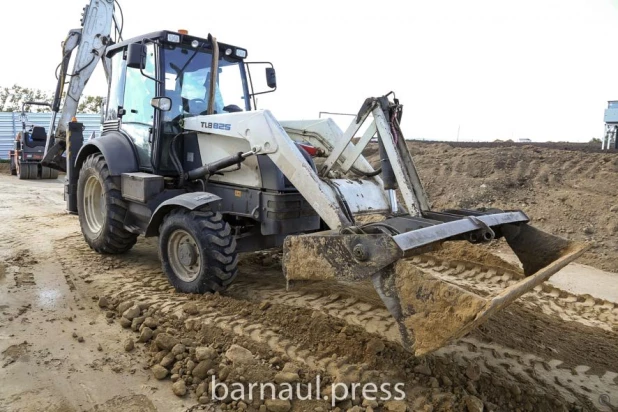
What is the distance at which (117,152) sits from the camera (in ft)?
18.7

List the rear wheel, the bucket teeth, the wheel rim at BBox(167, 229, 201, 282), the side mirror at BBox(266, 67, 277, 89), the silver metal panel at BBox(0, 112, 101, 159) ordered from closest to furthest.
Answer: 1. the bucket teeth
2. the wheel rim at BBox(167, 229, 201, 282)
3. the side mirror at BBox(266, 67, 277, 89)
4. the rear wheel
5. the silver metal panel at BBox(0, 112, 101, 159)

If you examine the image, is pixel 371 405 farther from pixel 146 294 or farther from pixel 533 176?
pixel 533 176

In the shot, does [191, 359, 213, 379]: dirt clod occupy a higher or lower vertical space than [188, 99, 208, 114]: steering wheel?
lower

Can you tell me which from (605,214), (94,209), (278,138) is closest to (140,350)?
(278,138)

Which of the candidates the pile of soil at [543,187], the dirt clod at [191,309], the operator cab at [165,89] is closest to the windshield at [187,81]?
the operator cab at [165,89]

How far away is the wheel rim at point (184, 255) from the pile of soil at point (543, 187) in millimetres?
5548

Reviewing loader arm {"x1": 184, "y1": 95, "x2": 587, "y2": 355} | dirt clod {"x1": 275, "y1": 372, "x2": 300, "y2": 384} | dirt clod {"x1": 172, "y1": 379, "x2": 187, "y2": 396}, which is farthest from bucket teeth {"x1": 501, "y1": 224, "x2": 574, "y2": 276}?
dirt clod {"x1": 172, "y1": 379, "x2": 187, "y2": 396}

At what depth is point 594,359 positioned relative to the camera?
374 cm

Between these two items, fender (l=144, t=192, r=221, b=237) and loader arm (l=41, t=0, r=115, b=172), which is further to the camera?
loader arm (l=41, t=0, r=115, b=172)

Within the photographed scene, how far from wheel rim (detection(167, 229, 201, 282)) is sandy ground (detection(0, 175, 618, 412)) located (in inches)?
9.8

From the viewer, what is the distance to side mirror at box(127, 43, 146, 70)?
4.94 metres

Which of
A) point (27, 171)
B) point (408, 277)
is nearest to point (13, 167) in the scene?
point (27, 171)

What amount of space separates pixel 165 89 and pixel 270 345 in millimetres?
3191

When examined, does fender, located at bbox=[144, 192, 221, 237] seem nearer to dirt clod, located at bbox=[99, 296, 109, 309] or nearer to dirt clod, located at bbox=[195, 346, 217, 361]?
dirt clod, located at bbox=[99, 296, 109, 309]
